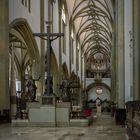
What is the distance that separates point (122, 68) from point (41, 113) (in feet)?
23.3

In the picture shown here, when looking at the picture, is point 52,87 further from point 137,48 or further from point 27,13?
point 137,48

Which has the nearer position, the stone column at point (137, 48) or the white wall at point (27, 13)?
the stone column at point (137, 48)

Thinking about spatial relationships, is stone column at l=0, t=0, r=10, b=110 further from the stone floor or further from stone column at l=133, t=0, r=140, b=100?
stone column at l=133, t=0, r=140, b=100

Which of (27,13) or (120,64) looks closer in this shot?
(120,64)

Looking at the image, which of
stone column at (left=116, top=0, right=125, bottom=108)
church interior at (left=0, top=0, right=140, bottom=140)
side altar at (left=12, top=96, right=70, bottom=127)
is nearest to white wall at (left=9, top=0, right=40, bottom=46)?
church interior at (left=0, top=0, right=140, bottom=140)

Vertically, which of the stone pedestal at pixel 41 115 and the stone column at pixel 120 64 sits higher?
the stone column at pixel 120 64

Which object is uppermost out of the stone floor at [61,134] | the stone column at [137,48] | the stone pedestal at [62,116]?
the stone column at [137,48]

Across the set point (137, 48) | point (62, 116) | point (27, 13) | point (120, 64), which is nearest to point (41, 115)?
point (62, 116)

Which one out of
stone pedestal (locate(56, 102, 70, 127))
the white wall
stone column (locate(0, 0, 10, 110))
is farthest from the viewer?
the white wall

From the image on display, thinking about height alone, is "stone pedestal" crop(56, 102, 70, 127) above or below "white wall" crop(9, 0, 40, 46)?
below

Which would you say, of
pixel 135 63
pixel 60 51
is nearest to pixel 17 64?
pixel 60 51

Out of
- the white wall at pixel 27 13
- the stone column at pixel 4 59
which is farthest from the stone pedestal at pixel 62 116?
the white wall at pixel 27 13

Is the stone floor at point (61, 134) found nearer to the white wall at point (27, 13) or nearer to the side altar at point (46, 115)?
the side altar at point (46, 115)

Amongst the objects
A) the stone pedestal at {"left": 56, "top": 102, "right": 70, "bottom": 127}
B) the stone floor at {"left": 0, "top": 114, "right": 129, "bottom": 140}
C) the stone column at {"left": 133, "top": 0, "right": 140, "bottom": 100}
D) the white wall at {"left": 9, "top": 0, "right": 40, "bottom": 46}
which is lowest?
the stone floor at {"left": 0, "top": 114, "right": 129, "bottom": 140}
